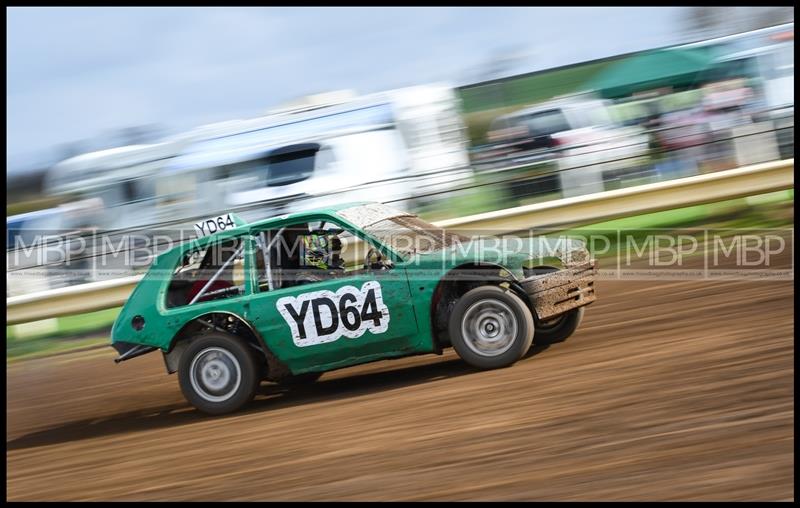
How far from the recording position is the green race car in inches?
257

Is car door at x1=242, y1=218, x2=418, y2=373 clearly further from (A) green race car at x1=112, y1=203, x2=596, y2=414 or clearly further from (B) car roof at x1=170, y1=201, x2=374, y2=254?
(B) car roof at x1=170, y1=201, x2=374, y2=254

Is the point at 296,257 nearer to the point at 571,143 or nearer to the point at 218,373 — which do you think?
the point at 218,373

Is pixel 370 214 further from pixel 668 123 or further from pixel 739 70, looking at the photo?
pixel 739 70

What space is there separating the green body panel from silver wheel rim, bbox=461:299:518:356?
26 centimetres

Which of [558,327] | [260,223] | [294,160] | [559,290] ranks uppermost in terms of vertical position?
[294,160]

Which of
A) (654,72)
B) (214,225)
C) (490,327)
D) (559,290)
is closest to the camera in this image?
(490,327)

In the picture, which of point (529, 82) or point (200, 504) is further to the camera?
point (529, 82)

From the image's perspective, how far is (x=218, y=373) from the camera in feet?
22.6

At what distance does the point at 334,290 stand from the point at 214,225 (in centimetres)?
124

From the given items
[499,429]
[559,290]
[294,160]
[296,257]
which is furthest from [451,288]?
[294,160]

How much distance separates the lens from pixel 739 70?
12062mm

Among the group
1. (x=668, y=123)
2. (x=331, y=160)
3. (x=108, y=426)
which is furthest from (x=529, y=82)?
(x=108, y=426)

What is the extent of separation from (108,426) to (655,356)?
418 cm

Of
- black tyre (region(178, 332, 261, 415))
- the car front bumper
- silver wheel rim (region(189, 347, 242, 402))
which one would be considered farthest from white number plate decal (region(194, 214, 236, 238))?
the car front bumper
